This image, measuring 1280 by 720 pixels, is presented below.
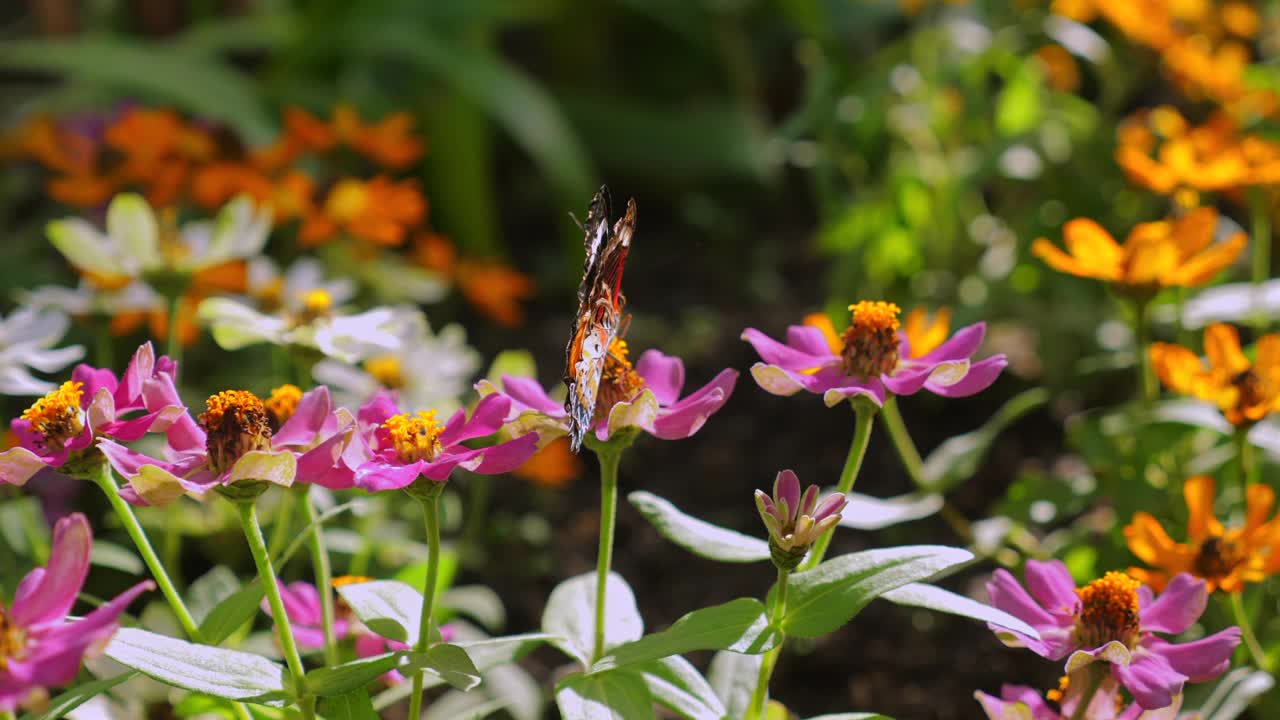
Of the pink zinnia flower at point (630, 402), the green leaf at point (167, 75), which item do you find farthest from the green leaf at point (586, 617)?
the green leaf at point (167, 75)

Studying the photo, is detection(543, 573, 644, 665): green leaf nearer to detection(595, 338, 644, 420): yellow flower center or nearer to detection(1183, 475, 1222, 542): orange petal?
detection(595, 338, 644, 420): yellow flower center

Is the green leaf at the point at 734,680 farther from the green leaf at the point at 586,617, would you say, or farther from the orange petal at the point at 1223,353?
the orange petal at the point at 1223,353

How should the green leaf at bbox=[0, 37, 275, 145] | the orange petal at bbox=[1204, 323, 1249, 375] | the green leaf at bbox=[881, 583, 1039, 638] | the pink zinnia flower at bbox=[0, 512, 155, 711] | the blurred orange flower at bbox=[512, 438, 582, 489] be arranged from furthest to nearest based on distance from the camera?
the green leaf at bbox=[0, 37, 275, 145]
the blurred orange flower at bbox=[512, 438, 582, 489]
the orange petal at bbox=[1204, 323, 1249, 375]
the green leaf at bbox=[881, 583, 1039, 638]
the pink zinnia flower at bbox=[0, 512, 155, 711]

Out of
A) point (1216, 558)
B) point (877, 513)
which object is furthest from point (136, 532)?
point (1216, 558)

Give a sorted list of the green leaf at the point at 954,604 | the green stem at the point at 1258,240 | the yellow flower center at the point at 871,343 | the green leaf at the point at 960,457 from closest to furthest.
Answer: the green leaf at the point at 954,604 < the yellow flower center at the point at 871,343 < the green leaf at the point at 960,457 < the green stem at the point at 1258,240

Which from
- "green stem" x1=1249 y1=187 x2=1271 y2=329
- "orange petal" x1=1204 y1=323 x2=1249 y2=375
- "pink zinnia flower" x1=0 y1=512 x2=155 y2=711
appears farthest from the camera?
"green stem" x1=1249 y1=187 x2=1271 y2=329

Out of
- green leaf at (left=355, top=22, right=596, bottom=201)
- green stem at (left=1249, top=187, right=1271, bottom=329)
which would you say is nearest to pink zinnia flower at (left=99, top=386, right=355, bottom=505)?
green stem at (left=1249, top=187, right=1271, bottom=329)

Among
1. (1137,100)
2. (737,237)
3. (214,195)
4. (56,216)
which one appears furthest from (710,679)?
(1137,100)

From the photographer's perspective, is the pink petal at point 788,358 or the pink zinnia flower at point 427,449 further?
the pink petal at point 788,358
